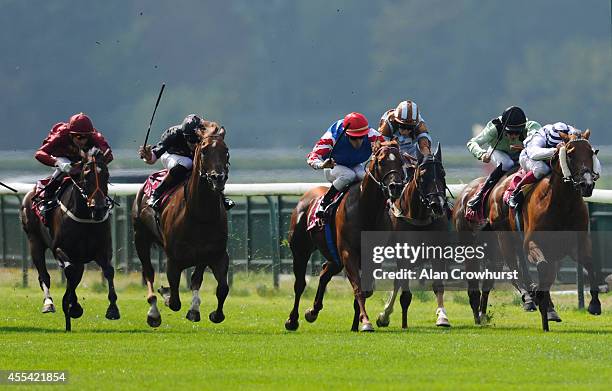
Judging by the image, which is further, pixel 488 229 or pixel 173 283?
pixel 488 229

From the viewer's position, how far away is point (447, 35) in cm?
4425

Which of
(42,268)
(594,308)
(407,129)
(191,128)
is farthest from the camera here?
(42,268)

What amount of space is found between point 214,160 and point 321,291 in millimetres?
1867

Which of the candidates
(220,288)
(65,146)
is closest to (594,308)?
(220,288)

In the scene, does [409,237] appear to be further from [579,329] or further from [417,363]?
[417,363]

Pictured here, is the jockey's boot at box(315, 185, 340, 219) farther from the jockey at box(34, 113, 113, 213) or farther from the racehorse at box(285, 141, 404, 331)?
the jockey at box(34, 113, 113, 213)

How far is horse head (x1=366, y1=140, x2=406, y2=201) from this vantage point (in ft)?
51.3

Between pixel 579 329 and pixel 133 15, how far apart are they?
3097cm

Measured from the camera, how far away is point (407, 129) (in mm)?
17391

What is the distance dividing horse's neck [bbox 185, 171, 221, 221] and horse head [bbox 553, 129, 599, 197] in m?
3.04

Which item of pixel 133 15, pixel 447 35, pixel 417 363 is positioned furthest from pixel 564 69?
pixel 417 363

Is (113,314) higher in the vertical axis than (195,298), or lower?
lower

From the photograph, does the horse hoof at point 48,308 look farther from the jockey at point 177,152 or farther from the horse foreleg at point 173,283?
the horse foreleg at point 173,283

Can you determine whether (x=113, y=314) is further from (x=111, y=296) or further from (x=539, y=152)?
(x=539, y=152)
